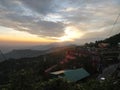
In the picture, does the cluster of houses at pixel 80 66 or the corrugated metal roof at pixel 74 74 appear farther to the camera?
the cluster of houses at pixel 80 66

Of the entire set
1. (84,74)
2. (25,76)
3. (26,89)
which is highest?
(25,76)

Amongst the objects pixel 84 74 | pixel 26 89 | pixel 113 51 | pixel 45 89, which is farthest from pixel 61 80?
pixel 113 51

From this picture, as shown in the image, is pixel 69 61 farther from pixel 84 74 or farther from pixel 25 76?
pixel 25 76

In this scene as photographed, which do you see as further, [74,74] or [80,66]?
[80,66]

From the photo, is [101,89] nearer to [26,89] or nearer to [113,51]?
[26,89]

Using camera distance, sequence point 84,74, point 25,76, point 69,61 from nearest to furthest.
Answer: point 25,76 < point 84,74 < point 69,61

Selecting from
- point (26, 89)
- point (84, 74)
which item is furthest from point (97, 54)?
point (26, 89)

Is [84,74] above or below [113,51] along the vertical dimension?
below

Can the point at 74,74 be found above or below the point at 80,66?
below

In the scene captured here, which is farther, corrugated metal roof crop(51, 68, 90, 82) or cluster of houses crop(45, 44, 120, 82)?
cluster of houses crop(45, 44, 120, 82)

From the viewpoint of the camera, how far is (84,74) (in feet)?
151

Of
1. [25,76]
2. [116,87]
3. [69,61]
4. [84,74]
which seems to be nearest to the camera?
[25,76]

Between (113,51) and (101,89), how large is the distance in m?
36.4

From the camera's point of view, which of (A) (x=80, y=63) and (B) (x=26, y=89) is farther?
(A) (x=80, y=63)
